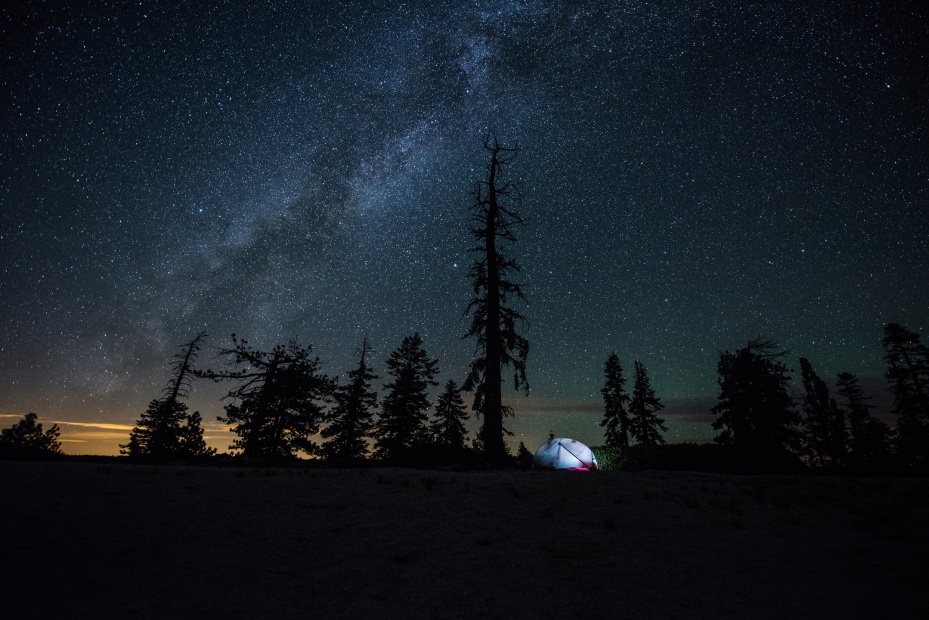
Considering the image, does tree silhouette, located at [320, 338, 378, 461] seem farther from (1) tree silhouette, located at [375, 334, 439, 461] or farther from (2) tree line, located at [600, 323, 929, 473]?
(2) tree line, located at [600, 323, 929, 473]

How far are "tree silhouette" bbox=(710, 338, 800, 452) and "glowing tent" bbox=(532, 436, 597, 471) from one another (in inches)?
860

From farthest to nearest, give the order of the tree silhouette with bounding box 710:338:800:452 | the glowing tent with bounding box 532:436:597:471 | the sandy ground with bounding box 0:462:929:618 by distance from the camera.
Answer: the tree silhouette with bounding box 710:338:800:452
the glowing tent with bounding box 532:436:597:471
the sandy ground with bounding box 0:462:929:618

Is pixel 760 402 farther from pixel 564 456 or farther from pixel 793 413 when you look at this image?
pixel 564 456

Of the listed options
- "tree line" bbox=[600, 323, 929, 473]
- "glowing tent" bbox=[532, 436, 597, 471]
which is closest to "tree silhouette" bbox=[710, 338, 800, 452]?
"tree line" bbox=[600, 323, 929, 473]

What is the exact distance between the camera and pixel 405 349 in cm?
3634

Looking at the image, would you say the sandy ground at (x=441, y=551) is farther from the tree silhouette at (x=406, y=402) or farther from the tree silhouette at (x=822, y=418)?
the tree silhouette at (x=822, y=418)

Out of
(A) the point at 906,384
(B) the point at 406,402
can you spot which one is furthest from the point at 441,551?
(A) the point at 906,384

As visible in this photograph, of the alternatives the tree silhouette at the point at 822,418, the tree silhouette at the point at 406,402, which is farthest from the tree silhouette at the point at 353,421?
the tree silhouette at the point at 822,418

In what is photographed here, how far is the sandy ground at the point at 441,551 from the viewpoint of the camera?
321 centimetres

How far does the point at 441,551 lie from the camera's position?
4.42 m

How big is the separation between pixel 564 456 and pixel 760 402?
2558cm

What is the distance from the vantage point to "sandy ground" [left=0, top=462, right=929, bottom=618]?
3.21 m

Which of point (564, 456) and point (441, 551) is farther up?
point (564, 456)

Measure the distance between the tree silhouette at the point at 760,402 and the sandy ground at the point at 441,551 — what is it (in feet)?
92.9
